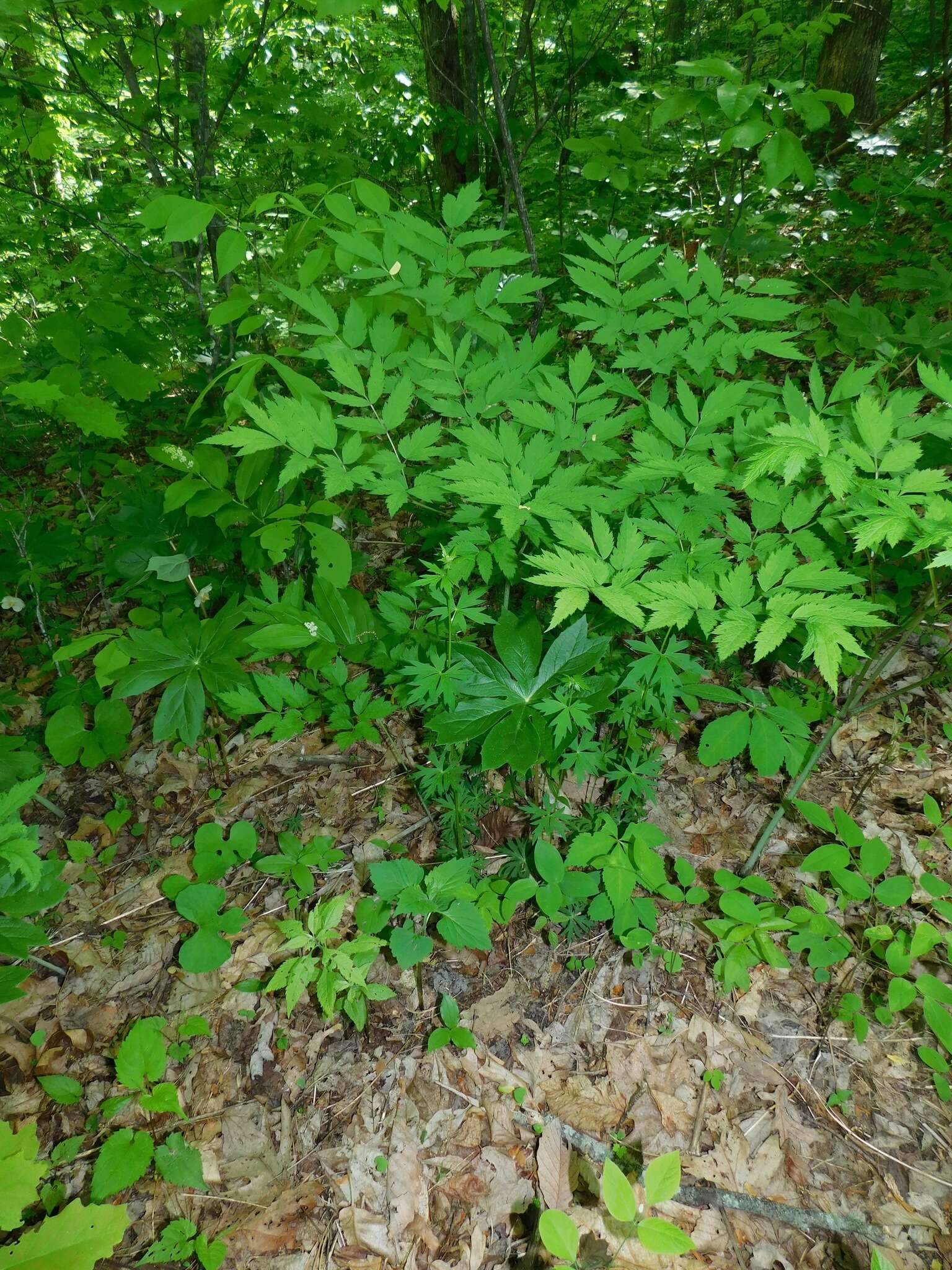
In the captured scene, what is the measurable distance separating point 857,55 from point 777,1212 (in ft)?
28.9

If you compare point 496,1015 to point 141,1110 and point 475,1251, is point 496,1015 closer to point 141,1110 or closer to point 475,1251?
Result: point 475,1251

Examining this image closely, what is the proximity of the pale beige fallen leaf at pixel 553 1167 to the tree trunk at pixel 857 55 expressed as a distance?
8103mm

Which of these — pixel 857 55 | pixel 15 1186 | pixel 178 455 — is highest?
pixel 857 55

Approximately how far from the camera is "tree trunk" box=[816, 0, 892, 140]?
5852 millimetres

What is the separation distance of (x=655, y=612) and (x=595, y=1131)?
54.9 inches

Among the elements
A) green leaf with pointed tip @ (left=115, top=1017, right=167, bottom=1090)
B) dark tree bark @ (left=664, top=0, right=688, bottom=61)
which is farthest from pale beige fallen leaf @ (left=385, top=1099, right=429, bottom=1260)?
dark tree bark @ (left=664, top=0, right=688, bottom=61)

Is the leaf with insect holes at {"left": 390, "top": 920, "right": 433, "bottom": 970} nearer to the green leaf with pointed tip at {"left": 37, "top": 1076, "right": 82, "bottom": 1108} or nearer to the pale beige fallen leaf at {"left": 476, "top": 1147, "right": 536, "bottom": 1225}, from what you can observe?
the pale beige fallen leaf at {"left": 476, "top": 1147, "right": 536, "bottom": 1225}

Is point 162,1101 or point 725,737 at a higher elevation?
point 725,737

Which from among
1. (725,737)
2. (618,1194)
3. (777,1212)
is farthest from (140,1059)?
(725,737)

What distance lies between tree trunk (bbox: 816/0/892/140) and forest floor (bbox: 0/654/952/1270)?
7.24 metres

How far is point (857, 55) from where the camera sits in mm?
6102

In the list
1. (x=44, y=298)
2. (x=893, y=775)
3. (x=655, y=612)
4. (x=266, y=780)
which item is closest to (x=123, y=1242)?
(x=266, y=780)

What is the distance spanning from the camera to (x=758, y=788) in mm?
2357

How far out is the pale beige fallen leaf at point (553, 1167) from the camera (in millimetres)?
1566
